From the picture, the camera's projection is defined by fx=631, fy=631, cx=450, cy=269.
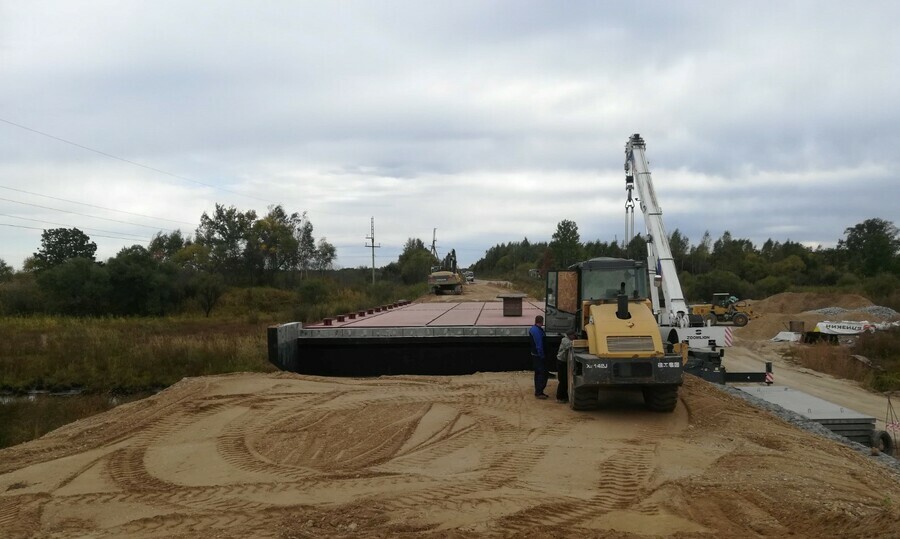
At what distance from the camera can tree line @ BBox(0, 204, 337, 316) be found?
4088 centimetres

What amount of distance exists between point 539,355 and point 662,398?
7.08 feet

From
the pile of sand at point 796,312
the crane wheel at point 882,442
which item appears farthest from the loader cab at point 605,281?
the pile of sand at point 796,312

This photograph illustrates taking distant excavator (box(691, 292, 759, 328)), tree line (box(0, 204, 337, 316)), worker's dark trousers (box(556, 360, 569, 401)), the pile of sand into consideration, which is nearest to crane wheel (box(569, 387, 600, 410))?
worker's dark trousers (box(556, 360, 569, 401))

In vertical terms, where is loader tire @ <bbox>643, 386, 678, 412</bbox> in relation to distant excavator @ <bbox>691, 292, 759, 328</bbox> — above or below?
below

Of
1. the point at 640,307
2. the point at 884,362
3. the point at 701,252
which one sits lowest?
the point at 884,362

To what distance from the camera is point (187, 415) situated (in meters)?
10.1

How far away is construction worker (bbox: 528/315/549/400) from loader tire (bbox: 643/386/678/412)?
73.1 inches

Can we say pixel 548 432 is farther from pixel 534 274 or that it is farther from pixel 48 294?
pixel 48 294

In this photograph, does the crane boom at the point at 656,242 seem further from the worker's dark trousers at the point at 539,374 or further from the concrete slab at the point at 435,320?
the worker's dark trousers at the point at 539,374

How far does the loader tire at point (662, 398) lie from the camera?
952cm

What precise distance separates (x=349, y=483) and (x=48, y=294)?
42340mm

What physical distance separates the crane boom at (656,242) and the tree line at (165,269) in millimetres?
36036

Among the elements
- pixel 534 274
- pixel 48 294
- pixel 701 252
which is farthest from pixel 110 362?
pixel 701 252

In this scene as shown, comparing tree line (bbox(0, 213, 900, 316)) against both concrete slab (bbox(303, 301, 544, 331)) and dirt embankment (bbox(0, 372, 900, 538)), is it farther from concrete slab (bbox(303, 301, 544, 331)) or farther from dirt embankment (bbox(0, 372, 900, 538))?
dirt embankment (bbox(0, 372, 900, 538))
